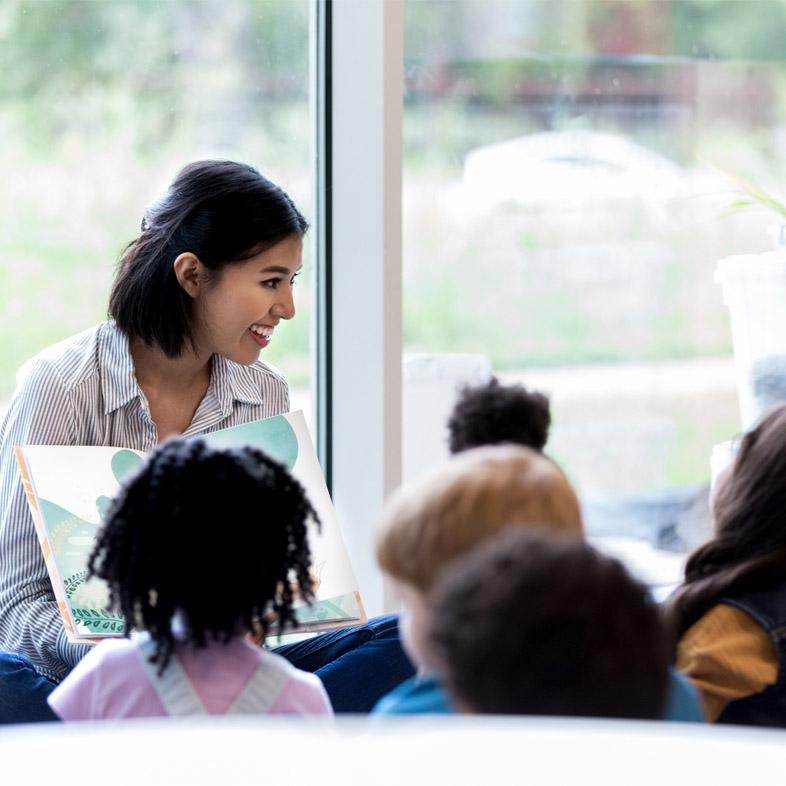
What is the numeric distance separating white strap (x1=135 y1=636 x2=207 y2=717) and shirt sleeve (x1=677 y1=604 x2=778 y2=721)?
0.48m

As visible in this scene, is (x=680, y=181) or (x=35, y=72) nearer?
(x=35, y=72)

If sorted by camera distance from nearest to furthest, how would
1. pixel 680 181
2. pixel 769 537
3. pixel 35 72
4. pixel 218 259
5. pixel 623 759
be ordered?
pixel 623 759, pixel 769 537, pixel 218 259, pixel 35 72, pixel 680 181

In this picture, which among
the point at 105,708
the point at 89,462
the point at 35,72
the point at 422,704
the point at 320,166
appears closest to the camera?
the point at 422,704

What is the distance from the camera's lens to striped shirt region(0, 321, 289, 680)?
1.45 meters

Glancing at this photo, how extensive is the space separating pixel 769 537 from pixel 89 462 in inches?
29.8

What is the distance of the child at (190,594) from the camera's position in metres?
0.99

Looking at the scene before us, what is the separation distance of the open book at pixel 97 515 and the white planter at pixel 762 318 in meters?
0.94

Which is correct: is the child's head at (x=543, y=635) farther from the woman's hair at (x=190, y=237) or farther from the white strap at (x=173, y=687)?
the woman's hair at (x=190, y=237)

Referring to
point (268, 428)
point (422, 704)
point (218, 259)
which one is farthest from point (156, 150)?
point (422, 704)

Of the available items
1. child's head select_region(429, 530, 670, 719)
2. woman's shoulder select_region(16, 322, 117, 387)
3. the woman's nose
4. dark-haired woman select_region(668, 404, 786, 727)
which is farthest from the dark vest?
woman's shoulder select_region(16, 322, 117, 387)

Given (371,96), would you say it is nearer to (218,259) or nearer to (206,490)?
(218,259)

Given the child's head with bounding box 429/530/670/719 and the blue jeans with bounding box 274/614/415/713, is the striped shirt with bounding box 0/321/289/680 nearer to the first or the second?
the blue jeans with bounding box 274/614/415/713

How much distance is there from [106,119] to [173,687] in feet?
4.61

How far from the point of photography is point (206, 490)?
100 centimetres
